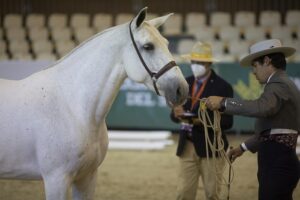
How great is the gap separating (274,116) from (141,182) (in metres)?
3.61

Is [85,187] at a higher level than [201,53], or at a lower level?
lower

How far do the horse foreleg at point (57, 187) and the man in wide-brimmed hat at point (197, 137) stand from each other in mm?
1569

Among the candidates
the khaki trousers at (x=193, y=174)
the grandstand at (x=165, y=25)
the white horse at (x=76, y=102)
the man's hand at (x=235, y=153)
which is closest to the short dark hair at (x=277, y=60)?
the white horse at (x=76, y=102)

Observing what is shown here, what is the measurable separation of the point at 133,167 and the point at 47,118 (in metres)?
4.49

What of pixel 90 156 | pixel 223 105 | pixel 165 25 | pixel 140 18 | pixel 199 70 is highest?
pixel 140 18

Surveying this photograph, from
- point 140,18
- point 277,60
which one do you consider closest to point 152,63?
point 140,18

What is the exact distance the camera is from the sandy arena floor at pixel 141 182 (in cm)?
578

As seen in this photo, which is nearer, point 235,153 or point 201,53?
point 235,153

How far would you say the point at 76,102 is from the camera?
331 centimetres

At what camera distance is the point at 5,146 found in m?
3.28

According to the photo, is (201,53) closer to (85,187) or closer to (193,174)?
(193,174)

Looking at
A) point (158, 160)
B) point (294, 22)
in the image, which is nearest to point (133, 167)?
point (158, 160)

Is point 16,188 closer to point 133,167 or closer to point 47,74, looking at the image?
point 133,167

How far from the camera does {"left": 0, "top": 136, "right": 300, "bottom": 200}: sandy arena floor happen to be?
19.0 ft
